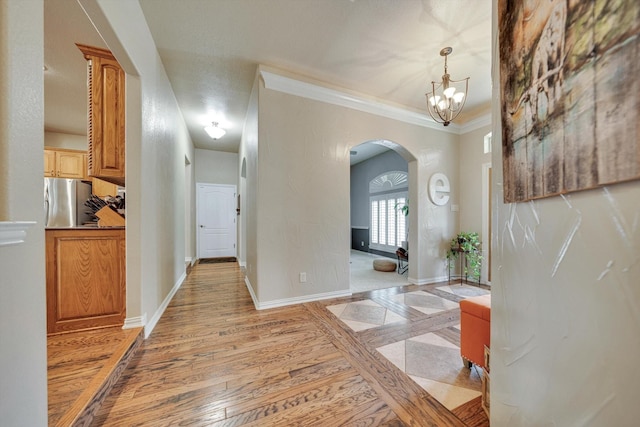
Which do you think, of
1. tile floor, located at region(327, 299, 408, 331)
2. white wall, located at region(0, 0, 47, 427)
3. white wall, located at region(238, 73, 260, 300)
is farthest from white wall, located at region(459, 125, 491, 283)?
white wall, located at region(0, 0, 47, 427)

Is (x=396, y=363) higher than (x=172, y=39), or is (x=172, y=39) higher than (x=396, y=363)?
(x=172, y=39)

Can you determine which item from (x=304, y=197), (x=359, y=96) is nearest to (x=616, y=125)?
(x=304, y=197)

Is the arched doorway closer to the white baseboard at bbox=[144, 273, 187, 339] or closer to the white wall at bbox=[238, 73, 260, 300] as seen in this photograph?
the white wall at bbox=[238, 73, 260, 300]

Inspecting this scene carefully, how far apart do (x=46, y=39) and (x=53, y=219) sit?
246 cm

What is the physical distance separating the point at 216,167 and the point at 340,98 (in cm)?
421

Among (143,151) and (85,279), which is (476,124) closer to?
(143,151)

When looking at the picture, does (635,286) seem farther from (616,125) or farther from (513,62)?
(513,62)

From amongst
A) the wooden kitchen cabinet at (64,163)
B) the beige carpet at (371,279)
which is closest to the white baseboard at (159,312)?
→ the beige carpet at (371,279)

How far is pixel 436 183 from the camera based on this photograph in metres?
4.00

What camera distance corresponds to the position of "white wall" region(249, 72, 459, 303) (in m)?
2.80

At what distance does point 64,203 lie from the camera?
347 cm

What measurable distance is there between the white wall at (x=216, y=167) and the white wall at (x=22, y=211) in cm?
532

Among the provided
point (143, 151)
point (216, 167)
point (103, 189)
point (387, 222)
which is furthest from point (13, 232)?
point (387, 222)

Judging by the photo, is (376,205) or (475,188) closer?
(475,188)
